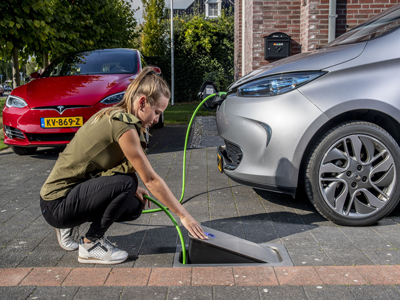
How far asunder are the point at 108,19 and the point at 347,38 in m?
13.5

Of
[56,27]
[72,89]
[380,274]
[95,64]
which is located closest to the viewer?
[380,274]

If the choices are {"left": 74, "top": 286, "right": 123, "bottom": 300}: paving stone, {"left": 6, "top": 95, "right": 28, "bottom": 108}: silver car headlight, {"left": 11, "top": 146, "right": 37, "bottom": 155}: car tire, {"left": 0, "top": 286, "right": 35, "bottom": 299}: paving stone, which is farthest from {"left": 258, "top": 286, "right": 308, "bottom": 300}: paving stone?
{"left": 11, "top": 146, "right": 37, "bottom": 155}: car tire

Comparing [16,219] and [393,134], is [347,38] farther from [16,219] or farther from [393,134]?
[16,219]

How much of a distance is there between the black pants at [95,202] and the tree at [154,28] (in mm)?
22030

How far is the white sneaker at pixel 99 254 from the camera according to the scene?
274cm

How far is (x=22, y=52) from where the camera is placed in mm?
11695

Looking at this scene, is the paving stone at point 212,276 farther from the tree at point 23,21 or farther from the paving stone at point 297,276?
the tree at point 23,21

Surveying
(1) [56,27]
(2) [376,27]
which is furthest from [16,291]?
(1) [56,27]

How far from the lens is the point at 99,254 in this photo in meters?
2.74

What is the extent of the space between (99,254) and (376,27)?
3037 mm

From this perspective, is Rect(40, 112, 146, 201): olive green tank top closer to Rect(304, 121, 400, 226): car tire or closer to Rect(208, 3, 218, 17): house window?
Rect(304, 121, 400, 226): car tire

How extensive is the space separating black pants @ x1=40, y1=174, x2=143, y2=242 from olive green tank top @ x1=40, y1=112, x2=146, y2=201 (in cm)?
Answer: 6

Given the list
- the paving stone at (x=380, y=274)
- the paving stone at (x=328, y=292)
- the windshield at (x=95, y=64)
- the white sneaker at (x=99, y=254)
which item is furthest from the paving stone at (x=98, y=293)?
the windshield at (x=95, y=64)

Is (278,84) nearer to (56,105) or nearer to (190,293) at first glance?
(190,293)
